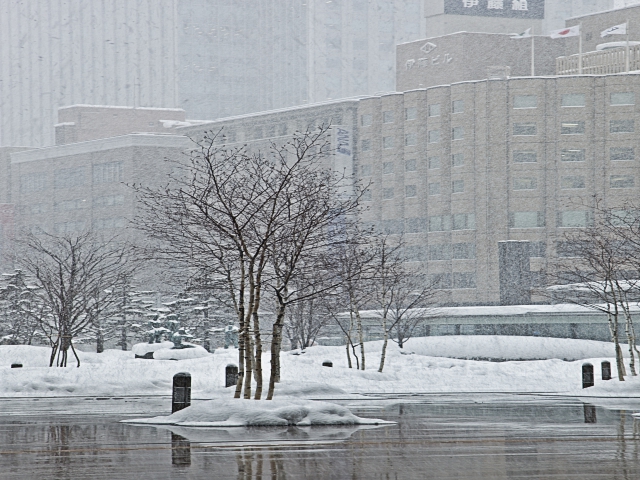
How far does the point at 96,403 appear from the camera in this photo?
27.6 metres

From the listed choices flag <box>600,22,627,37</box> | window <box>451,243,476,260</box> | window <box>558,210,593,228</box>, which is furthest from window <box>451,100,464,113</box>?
flag <box>600,22,627,37</box>

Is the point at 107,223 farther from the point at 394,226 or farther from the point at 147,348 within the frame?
the point at 147,348

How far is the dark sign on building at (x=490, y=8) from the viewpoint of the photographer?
129125 millimetres

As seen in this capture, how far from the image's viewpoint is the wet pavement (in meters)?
12.6

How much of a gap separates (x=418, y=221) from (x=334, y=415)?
277ft

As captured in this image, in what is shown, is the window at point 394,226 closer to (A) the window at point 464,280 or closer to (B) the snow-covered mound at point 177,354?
(A) the window at point 464,280

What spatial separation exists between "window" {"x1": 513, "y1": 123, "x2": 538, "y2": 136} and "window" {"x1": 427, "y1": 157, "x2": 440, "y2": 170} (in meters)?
8.46

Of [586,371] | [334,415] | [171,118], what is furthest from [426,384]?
[171,118]

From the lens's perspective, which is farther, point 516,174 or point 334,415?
point 516,174

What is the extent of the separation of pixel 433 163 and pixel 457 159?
120 inches

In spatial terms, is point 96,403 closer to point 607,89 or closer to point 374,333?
point 374,333

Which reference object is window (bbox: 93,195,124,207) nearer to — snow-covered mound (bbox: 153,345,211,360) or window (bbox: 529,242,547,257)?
window (bbox: 529,242,547,257)

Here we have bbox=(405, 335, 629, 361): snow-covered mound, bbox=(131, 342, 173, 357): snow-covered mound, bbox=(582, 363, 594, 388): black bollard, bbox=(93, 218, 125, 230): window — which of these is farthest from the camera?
bbox=(93, 218, 125, 230): window

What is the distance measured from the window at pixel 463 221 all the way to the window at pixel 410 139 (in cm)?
866
